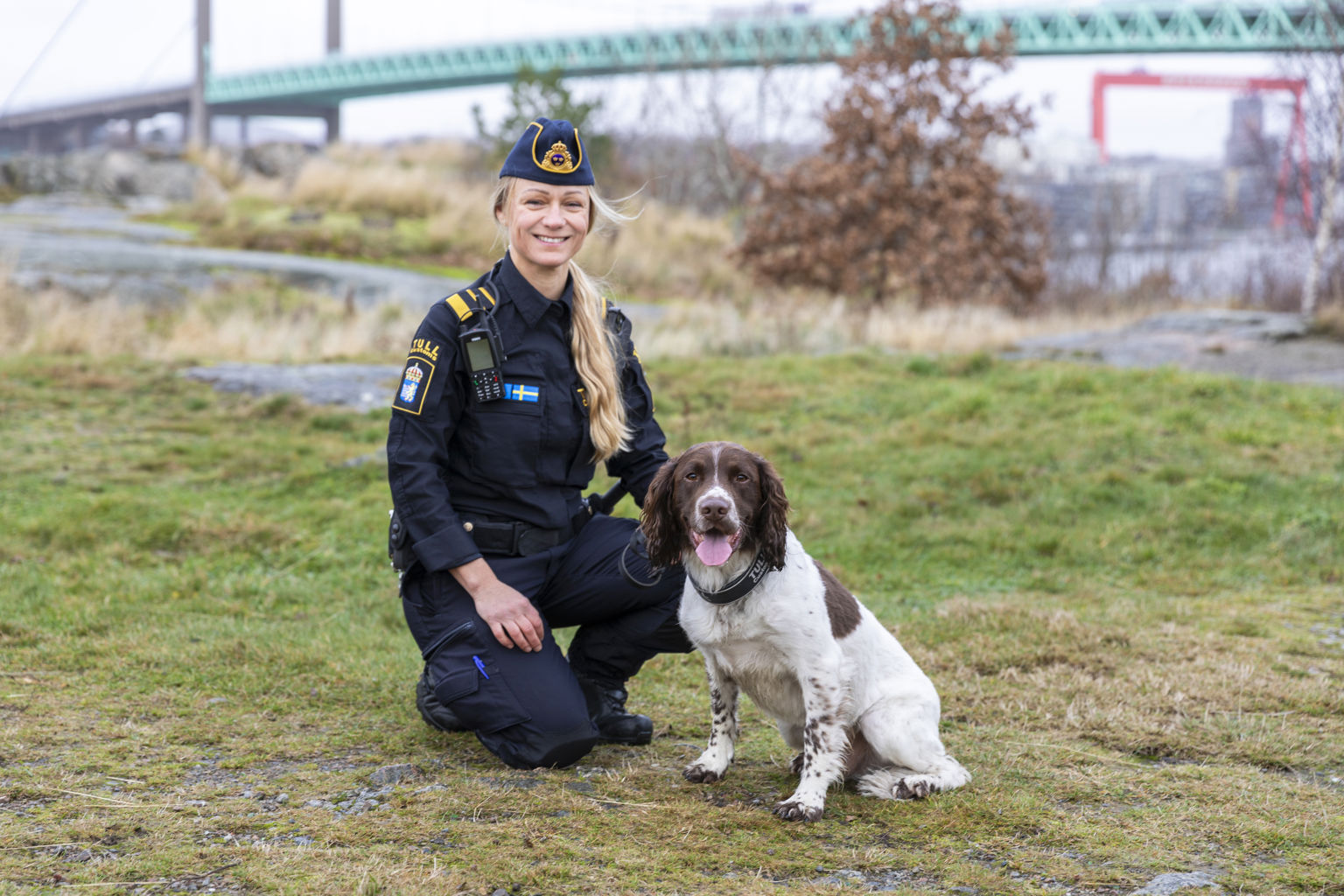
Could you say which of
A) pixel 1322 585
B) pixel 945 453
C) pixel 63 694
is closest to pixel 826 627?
pixel 63 694

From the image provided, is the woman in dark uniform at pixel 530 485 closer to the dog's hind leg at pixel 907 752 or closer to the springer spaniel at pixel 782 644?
the springer spaniel at pixel 782 644

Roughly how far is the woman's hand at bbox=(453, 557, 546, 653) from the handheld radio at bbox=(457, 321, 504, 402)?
55cm

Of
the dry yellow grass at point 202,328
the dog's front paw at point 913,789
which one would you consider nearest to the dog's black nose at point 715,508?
the dog's front paw at point 913,789

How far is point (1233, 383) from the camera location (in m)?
8.98

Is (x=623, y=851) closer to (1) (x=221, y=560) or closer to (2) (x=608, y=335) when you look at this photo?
(2) (x=608, y=335)

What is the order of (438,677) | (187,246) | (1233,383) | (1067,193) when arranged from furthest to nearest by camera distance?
1. (1067,193)
2. (187,246)
3. (1233,383)
4. (438,677)

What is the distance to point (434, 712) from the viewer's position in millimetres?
3822

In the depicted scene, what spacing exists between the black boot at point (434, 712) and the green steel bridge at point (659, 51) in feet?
49.3

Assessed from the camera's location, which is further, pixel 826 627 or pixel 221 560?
pixel 221 560

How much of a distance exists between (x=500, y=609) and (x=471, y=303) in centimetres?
99

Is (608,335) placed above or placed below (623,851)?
above

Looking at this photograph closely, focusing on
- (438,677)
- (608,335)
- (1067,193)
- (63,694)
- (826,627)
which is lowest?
(63,694)

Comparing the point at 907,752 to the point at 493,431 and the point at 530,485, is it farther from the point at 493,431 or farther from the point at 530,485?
the point at 493,431

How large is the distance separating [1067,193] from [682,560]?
27.0 m
